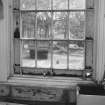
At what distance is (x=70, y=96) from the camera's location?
1820 mm

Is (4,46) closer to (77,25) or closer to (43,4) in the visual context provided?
(43,4)

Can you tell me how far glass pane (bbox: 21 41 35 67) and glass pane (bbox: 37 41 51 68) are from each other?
0.06m

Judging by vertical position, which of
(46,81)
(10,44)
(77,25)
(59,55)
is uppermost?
(77,25)

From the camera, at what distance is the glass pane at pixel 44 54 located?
204 cm

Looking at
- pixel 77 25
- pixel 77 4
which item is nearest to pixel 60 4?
pixel 77 4

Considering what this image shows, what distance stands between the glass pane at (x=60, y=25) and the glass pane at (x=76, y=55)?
0.41ft

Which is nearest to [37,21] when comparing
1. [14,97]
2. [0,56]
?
[0,56]

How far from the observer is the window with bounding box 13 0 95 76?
1.98 meters

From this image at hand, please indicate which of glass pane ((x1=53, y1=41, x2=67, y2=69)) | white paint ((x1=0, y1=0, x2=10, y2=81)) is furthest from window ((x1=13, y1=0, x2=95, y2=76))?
white paint ((x1=0, y1=0, x2=10, y2=81))

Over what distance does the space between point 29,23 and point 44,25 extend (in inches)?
6.4

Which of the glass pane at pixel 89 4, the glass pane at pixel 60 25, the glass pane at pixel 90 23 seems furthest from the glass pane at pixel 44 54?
the glass pane at pixel 89 4

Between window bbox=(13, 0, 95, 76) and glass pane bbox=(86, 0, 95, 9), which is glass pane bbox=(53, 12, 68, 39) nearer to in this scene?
window bbox=(13, 0, 95, 76)

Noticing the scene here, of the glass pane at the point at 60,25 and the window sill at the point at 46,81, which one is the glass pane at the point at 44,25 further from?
the window sill at the point at 46,81

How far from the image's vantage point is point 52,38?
2.02 meters
